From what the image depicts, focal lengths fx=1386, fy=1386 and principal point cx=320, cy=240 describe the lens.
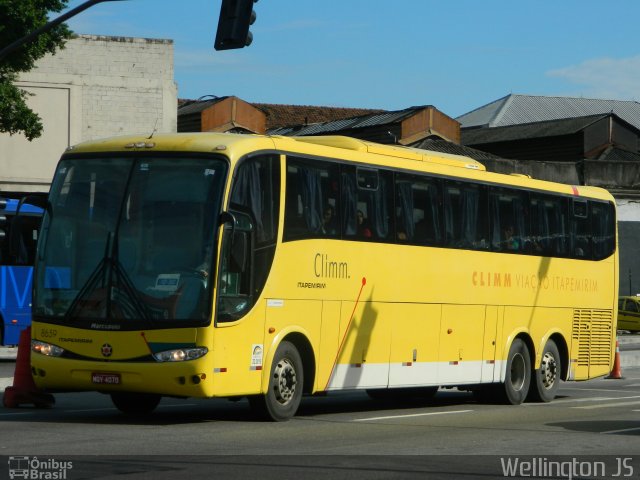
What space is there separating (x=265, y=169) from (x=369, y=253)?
8.25 feet

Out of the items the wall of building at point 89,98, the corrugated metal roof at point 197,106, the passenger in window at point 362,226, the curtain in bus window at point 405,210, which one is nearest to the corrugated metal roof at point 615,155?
the corrugated metal roof at point 197,106

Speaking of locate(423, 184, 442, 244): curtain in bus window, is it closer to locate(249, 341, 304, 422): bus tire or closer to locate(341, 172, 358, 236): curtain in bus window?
locate(341, 172, 358, 236): curtain in bus window

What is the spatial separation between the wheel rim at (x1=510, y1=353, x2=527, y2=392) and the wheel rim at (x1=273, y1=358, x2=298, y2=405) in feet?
19.8

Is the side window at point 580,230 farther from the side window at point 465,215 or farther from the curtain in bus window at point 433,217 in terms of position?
the curtain in bus window at point 433,217

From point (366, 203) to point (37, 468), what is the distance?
8285 millimetres

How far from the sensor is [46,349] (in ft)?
52.6

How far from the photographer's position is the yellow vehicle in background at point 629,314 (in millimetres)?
57875

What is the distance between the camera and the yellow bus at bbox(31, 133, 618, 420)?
1541 centimetres

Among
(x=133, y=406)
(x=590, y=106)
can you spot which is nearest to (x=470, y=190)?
(x=133, y=406)

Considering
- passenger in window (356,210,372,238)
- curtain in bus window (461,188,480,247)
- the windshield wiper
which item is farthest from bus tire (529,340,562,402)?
the windshield wiper

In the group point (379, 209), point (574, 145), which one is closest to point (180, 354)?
point (379, 209)

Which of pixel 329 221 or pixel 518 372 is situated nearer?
pixel 329 221

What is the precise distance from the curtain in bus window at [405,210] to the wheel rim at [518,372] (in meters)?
3.70

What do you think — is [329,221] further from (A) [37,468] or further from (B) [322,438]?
(A) [37,468]
